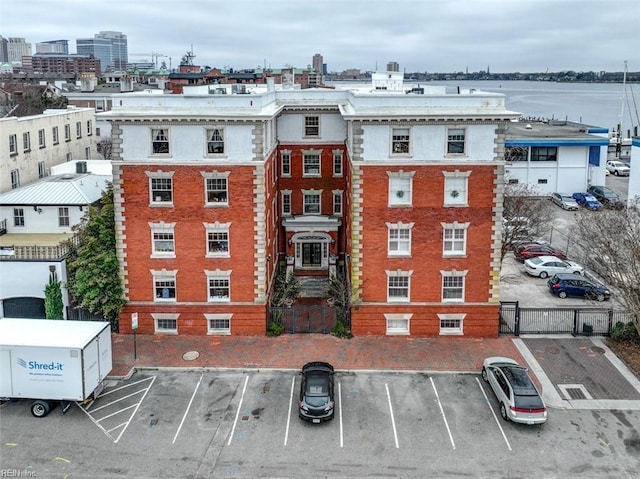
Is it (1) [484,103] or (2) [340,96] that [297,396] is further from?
(2) [340,96]

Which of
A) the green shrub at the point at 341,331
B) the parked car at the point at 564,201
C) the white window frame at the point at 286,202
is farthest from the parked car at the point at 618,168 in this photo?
the green shrub at the point at 341,331

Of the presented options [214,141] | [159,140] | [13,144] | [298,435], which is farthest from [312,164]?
[298,435]

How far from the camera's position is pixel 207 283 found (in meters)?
34.7

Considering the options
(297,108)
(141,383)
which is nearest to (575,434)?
(141,383)

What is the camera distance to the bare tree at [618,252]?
33.3m

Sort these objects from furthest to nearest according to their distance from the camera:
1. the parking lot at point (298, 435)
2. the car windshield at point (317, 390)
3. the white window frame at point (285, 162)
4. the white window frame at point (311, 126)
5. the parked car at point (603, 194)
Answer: the parked car at point (603, 194) < the white window frame at point (285, 162) < the white window frame at point (311, 126) < the car windshield at point (317, 390) < the parking lot at point (298, 435)

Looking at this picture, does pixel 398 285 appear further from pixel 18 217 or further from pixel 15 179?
pixel 15 179

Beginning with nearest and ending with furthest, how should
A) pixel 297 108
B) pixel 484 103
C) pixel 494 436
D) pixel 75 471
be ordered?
pixel 75 471 < pixel 494 436 < pixel 484 103 < pixel 297 108

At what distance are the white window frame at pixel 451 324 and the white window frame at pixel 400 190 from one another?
664cm

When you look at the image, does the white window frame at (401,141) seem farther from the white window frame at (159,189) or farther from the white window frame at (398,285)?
the white window frame at (159,189)

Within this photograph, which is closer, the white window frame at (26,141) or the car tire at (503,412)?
the car tire at (503,412)

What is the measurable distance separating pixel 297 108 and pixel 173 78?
80.0m

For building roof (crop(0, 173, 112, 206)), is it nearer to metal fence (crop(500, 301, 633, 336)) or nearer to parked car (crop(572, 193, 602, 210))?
metal fence (crop(500, 301, 633, 336))

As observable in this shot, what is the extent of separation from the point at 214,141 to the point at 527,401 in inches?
777
